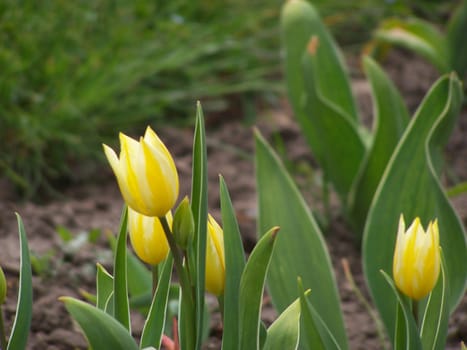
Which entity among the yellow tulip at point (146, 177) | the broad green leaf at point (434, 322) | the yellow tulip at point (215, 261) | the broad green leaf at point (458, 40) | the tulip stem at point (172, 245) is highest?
the broad green leaf at point (458, 40)

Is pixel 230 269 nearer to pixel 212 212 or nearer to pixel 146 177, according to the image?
pixel 146 177

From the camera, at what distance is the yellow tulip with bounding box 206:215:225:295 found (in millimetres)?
1222

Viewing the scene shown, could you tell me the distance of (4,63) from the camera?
8.38 ft

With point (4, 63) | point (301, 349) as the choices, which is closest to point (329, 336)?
point (301, 349)

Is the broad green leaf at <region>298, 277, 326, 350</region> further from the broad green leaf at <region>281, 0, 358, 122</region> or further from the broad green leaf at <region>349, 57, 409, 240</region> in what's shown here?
the broad green leaf at <region>281, 0, 358, 122</region>

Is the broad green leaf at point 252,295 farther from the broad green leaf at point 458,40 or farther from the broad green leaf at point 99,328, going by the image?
the broad green leaf at point 458,40

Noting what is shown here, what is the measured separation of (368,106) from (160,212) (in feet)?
7.18

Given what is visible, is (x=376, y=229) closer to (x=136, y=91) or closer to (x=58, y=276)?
(x=58, y=276)

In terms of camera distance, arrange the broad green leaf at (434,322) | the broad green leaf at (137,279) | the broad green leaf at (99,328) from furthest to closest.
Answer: the broad green leaf at (137,279)
the broad green leaf at (434,322)
the broad green leaf at (99,328)

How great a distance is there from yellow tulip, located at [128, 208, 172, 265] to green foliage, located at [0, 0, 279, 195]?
1160 millimetres

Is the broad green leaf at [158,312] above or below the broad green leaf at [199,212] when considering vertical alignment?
below

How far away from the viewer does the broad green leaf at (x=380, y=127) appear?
6.86 ft

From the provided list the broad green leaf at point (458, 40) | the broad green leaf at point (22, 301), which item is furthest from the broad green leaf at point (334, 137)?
the broad green leaf at point (22, 301)

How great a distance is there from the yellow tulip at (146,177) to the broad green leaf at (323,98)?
1.16m
